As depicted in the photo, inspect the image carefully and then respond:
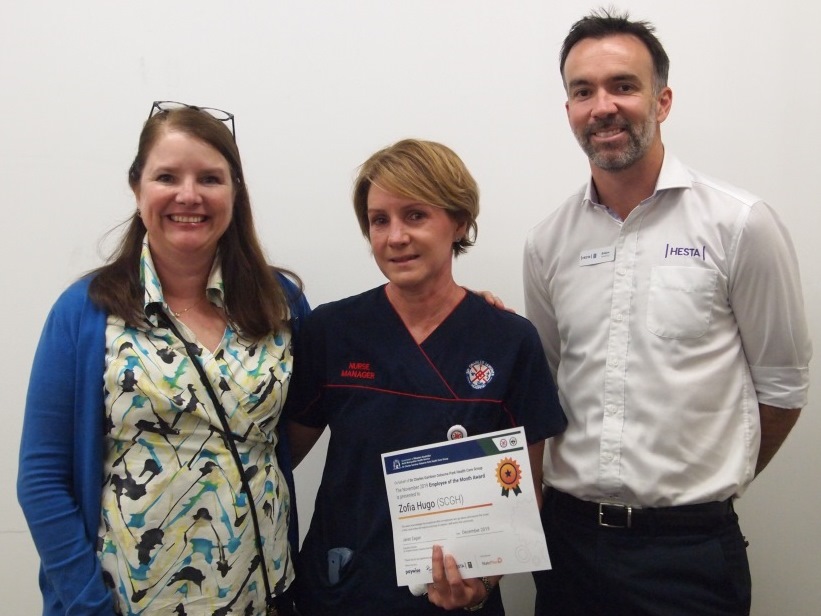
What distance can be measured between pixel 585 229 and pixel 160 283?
1.09 m

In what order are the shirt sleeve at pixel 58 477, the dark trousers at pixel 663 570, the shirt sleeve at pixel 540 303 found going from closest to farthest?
the shirt sleeve at pixel 58 477
the dark trousers at pixel 663 570
the shirt sleeve at pixel 540 303

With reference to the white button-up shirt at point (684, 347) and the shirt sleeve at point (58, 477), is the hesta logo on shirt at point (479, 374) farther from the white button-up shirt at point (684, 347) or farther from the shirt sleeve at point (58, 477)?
the shirt sleeve at point (58, 477)

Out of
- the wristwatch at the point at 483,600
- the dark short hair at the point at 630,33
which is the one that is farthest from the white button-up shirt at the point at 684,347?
the wristwatch at the point at 483,600

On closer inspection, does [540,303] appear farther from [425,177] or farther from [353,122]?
[353,122]

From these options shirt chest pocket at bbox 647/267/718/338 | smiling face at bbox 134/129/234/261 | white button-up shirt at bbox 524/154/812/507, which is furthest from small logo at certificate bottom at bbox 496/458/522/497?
smiling face at bbox 134/129/234/261

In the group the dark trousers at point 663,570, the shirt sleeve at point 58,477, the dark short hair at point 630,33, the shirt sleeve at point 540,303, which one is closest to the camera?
the shirt sleeve at point 58,477

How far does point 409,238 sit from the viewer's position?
1.40m

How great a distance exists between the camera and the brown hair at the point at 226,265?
1354 millimetres

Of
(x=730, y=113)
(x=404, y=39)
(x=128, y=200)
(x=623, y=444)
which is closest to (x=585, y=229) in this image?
(x=623, y=444)

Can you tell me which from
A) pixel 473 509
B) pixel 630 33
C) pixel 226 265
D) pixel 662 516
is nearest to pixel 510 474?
pixel 473 509

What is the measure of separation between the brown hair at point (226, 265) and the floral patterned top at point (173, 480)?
54mm

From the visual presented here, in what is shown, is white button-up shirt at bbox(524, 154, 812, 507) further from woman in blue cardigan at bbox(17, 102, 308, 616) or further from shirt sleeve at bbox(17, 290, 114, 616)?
shirt sleeve at bbox(17, 290, 114, 616)

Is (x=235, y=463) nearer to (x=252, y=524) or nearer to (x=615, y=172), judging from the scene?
(x=252, y=524)

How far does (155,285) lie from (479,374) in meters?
0.75
